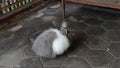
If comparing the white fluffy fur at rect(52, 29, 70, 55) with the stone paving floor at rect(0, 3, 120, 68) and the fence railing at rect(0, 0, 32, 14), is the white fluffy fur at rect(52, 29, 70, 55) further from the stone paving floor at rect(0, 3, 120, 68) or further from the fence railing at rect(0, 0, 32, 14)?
the fence railing at rect(0, 0, 32, 14)

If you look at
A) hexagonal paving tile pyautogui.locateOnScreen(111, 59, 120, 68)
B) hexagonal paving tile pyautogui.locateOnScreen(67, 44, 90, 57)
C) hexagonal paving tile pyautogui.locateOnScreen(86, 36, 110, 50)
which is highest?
hexagonal paving tile pyautogui.locateOnScreen(86, 36, 110, 50)

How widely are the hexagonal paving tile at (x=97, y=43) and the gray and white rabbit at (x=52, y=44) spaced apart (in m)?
0.30

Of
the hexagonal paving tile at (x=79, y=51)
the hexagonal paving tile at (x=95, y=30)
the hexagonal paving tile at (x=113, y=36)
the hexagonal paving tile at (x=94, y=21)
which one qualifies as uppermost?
the hexagonal paving tile at (x=94, y=21)

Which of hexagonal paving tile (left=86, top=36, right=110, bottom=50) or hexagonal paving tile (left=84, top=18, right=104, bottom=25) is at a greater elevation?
hexagonal paving tile (left=84, top=18, right=104, bottom=25)

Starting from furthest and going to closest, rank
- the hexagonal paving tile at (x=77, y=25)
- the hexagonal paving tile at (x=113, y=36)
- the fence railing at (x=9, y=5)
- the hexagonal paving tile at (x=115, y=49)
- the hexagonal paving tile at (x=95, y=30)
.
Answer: the fence railing at (x=9, y=5) → the hexagonal paving tile at (x=77, y=25) → the hexagonal paving tile at (x=95, y=30) → the hexagonal paving tile at (x=113, y=36) → the hexagonal paving tile at (x=115, y=49)

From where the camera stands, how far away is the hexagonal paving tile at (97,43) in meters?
2.05

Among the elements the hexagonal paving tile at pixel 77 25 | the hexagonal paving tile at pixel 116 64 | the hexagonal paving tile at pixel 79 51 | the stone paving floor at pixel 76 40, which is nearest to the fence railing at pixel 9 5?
the stone paving floor at pixel 76 40

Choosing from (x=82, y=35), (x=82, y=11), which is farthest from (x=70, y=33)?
(x=82, y=11)

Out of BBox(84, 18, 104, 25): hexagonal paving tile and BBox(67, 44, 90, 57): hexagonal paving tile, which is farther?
BBox(84, 18, 104, 25): hexagonal paving tile

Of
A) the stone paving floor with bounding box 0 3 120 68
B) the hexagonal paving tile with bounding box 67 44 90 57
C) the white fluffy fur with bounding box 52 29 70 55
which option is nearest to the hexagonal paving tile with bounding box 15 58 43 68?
the stone paving floor with bounding box 0 3 120 68

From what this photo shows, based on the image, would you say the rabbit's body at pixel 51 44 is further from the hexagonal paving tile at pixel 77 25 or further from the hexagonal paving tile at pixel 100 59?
the hexagonal paving tile at pixel 77 25

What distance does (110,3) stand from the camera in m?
2.28

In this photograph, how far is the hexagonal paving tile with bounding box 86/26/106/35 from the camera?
232cm

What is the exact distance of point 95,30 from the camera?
238 centimetres
